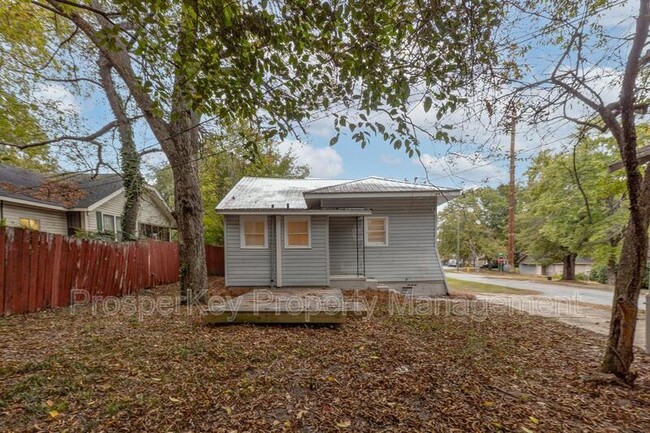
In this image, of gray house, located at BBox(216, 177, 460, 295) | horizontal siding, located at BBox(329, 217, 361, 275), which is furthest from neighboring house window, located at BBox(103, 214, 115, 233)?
horizontal siding, located at BBox(329, 217, 361, 275)

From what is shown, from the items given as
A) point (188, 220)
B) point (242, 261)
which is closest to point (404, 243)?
point (242, 261)

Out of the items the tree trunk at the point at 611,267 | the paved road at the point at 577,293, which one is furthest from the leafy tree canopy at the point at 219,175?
the tree trunk at the point at 611,267

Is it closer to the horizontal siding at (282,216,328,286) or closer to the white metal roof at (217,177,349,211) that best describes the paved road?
the horizontal siding at (282,216,328,286)

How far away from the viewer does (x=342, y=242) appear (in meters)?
9.52

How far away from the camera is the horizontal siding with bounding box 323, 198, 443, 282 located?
9258 mm

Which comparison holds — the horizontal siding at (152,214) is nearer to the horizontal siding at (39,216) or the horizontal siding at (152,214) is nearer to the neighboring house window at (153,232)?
the neighboring house window at (153,232)

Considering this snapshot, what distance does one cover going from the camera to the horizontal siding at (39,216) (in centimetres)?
1048

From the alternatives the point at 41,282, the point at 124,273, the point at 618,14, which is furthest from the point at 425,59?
the point at 124,273

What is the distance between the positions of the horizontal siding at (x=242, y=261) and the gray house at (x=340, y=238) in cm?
3

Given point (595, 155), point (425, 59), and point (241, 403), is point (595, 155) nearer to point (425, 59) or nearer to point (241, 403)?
point (425, 59)

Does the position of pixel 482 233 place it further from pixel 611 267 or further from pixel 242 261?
pixel 242 261

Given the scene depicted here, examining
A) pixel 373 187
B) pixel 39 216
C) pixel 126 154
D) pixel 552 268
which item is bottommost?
pixel 552 268

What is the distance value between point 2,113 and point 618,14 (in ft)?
42.7

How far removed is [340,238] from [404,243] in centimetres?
208
